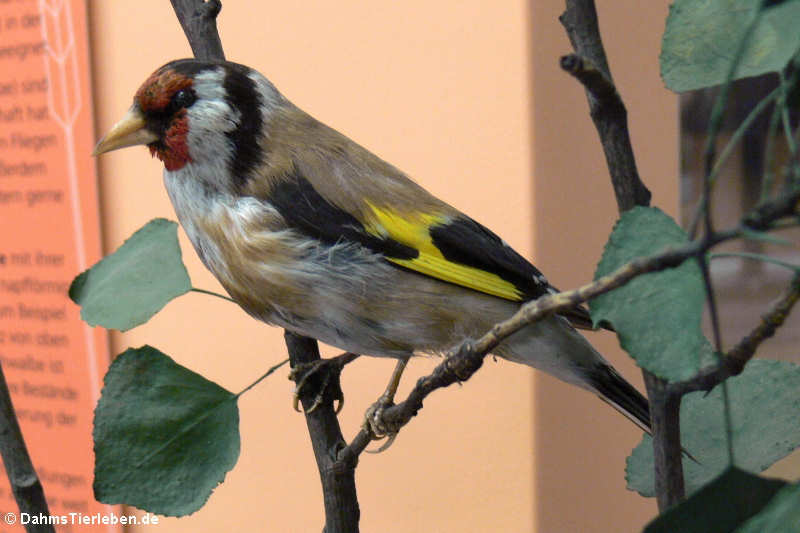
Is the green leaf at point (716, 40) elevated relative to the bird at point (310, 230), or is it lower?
elevated

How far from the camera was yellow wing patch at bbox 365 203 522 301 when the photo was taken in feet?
1.42

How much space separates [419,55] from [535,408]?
350mm

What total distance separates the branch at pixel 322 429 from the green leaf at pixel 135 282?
103mm

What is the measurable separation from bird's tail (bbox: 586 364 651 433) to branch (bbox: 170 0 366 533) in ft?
0.53

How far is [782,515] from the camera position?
15 centimetres

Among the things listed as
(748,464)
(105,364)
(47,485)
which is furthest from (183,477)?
(47,485)

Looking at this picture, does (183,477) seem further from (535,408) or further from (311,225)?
(535,408)

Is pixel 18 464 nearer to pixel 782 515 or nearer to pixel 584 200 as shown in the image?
pixel 782 515

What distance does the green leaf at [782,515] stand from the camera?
15 centimetres

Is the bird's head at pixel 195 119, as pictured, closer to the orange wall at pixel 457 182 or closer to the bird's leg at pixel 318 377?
the bird's leg at pixel 318 377

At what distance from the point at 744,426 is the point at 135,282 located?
0.27 metres

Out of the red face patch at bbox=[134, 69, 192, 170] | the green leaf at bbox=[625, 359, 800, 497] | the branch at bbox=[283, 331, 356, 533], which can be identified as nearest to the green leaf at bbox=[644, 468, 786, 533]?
the green leaf at bbox=[625, 359, 800, 497]

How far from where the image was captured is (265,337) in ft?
2.87

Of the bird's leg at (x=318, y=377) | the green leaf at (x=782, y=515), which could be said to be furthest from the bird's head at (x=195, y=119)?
the green leaf at (x=782, y=515)
